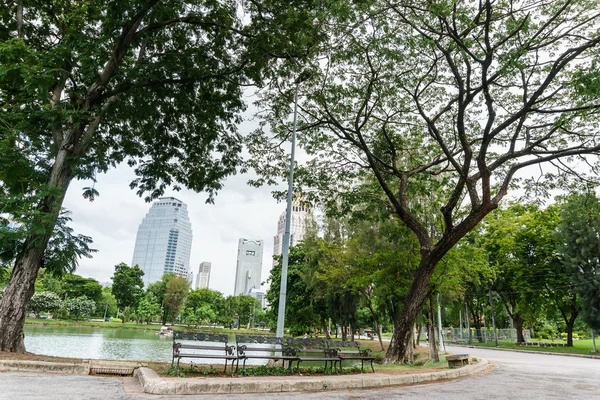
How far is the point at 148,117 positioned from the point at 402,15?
355 inches

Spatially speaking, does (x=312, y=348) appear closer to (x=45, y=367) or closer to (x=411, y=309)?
(x=411, y=309)

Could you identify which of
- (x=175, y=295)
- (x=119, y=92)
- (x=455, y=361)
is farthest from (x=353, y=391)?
(x=175, y=295)

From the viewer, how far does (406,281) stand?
15.1 meters

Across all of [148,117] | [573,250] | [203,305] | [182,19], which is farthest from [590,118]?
[203,305]

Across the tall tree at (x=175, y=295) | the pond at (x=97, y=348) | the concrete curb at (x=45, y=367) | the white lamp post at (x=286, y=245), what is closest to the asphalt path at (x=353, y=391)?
the concrete curb at (x=45, y=367)

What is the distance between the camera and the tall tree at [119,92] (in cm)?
889

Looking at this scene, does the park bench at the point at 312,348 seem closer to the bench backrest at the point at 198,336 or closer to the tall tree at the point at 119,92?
the bench backrest at the point at 198,336

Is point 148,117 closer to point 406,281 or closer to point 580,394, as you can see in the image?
point 406,281

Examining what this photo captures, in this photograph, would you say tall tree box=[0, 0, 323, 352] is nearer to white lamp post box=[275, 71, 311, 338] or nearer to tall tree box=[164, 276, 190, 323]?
white lamp post box=[275, 71, 311, 338]

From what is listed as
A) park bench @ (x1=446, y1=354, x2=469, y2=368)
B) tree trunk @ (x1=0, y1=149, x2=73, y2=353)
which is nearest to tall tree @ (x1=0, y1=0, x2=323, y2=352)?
tree trunk @ (x1=0, y1=149, x2=73, y2=353)

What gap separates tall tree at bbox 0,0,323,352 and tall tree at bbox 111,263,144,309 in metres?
53.8

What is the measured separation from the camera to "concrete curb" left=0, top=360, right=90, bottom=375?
7109mm

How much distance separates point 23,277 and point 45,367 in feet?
10.9

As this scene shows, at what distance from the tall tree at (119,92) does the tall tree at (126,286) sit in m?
53.8
